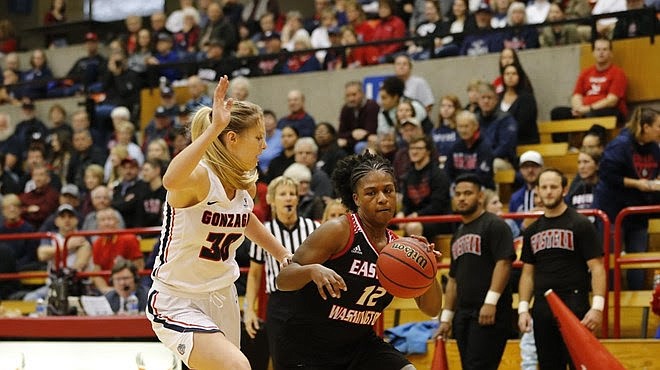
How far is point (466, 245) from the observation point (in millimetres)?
7941

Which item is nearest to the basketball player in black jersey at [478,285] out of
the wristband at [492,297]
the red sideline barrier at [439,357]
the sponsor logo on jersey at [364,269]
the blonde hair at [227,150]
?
the wristband at [492,297]

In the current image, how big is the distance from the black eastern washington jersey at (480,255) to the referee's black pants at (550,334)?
0.30 metres

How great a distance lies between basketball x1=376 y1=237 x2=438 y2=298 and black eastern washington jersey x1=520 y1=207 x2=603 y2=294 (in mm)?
2572

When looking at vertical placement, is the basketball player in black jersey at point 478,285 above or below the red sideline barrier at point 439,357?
above

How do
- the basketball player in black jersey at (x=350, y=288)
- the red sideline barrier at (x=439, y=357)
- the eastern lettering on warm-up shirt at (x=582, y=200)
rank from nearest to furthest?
1. the basketball player in black jersey at (x=350, y=288)
2. the red sideline barrier at (x=439, y=357)
3. the eastern lettering on warm-up shirt at (x=582, y=200)

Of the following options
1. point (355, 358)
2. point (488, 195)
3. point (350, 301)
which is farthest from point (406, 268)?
point (488, 195)

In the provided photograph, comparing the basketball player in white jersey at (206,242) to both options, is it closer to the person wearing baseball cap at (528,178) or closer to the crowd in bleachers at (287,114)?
the crowd in bleachers at (287,114)

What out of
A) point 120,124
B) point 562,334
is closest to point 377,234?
point 562,334

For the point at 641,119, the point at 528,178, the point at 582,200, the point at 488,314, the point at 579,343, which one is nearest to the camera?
the point at 579,343

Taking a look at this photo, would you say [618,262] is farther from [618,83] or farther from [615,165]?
[618,83]

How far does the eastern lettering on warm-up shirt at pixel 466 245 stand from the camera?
7.90m

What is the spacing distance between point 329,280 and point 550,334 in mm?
3058

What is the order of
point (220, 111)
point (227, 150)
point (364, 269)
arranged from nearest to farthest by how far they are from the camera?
point (220, 111) < point (227, 150) < point (364, 269)

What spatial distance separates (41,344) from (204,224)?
312 centimetres
